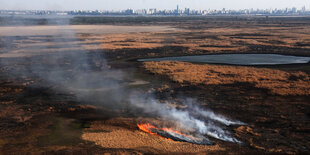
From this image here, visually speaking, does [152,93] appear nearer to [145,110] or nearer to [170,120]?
[145,110]

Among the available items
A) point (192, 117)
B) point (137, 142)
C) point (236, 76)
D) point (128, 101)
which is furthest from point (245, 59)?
point (137, 142)

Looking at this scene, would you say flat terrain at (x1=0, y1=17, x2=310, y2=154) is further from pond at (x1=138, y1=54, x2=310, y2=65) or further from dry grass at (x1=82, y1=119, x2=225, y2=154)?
pond at (x1=138, y1=54, x2=310, y2=65)

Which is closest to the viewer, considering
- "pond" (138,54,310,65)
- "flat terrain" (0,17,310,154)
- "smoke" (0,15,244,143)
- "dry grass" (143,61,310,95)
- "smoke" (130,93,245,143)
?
"flat terrain" (0,17,310,154)

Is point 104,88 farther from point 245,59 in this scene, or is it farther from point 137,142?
point 245,59

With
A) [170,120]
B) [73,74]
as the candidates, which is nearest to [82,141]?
[170,120]

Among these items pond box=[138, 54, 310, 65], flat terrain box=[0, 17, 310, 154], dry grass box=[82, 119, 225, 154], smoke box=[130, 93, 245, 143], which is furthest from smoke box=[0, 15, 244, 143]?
pond box=[138, 54, 310, 65]

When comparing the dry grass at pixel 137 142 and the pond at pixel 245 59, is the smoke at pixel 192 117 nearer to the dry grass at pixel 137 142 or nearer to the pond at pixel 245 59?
the dry grass at pixel 137 142
